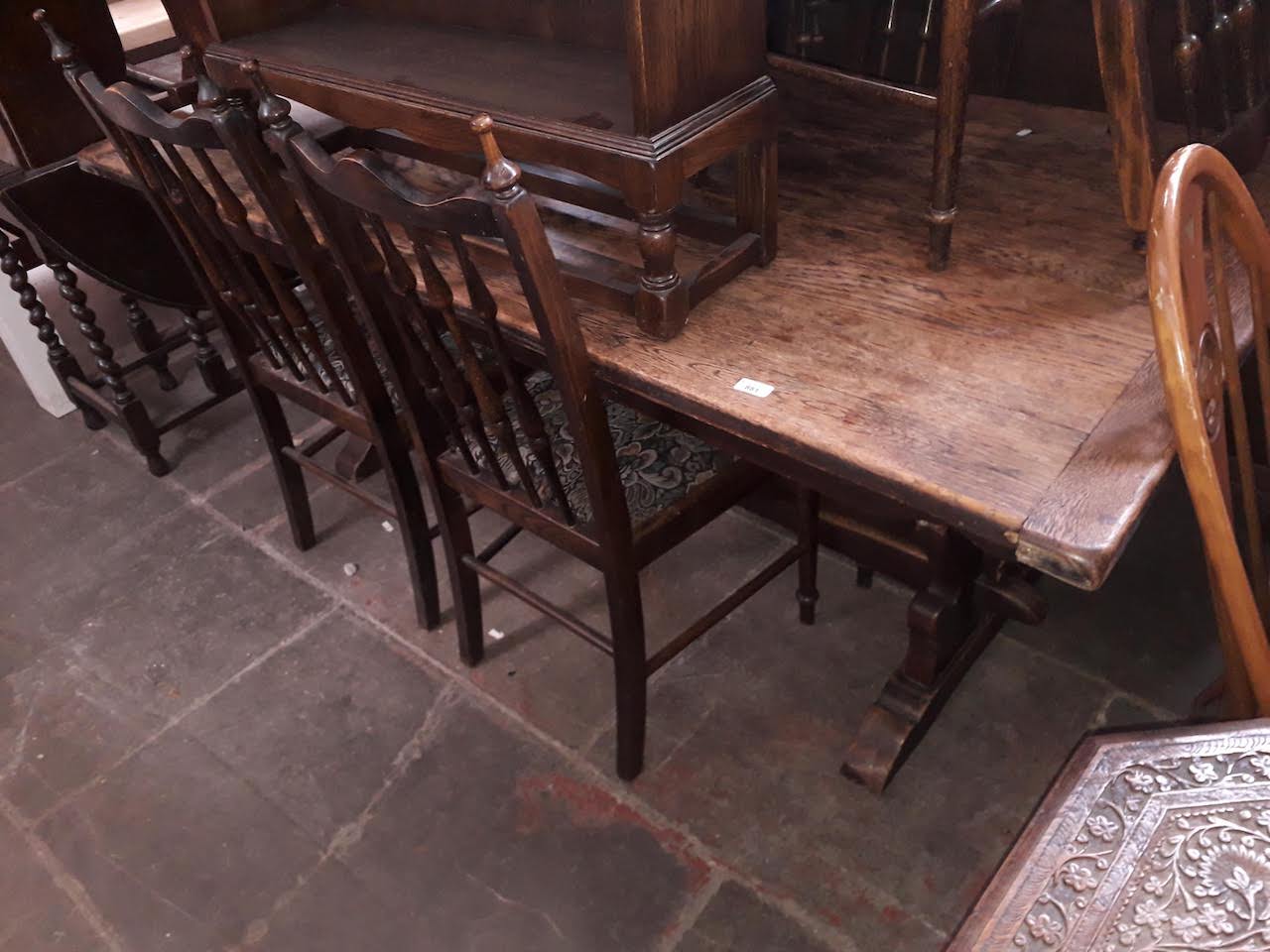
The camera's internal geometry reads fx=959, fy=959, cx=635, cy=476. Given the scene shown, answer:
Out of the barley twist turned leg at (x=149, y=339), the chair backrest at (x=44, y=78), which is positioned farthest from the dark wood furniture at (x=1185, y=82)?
the barley twist turned leg at (x=149, y=339)

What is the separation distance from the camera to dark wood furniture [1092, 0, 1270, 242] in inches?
40.6

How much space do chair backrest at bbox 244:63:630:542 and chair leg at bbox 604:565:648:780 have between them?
3.8 inches

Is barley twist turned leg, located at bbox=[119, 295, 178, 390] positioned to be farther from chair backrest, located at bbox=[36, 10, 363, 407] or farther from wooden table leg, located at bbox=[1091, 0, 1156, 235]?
wooden table leg, located at bbox=[1091, 0, 1156, 235]

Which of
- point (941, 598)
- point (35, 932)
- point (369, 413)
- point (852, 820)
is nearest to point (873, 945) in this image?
point (852, 820)

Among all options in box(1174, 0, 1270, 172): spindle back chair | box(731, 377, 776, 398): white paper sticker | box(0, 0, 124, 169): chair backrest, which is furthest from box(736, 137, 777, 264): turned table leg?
box(0, 0, 124, 169): chair backrest

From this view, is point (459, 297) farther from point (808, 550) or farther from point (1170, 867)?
point (1170, 867)

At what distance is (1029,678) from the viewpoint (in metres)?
1.77

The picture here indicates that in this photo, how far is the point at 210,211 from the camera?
1403 millimetres

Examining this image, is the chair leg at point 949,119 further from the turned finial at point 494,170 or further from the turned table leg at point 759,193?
the turned finial at point 494,170

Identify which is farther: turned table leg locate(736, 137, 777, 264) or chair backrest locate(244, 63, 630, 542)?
turned table leg locate(736, 137, 777, 264)

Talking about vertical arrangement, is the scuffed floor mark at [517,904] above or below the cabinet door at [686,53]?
below

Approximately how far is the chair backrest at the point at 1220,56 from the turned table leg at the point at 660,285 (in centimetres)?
65

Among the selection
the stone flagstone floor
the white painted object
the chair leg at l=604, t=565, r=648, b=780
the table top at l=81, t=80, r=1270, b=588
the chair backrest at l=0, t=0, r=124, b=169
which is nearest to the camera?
the table top at l=81, t=80, r=1270, b=588

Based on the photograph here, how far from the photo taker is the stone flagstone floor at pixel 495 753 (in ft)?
4.99
